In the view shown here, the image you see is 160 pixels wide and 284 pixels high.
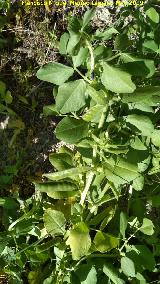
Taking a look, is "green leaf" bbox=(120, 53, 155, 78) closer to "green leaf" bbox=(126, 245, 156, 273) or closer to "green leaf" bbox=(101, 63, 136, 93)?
"green leaf" bbox=(101, 63, 136, 93)

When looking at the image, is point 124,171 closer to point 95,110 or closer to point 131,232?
point 95,110

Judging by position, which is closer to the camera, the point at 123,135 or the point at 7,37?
the point at 123,135

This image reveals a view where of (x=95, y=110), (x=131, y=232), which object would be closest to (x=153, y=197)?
(x=131, y=232)

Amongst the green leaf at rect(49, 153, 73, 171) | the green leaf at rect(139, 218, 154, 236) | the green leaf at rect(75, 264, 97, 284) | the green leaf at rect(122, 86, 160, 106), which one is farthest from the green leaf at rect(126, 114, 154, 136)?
the green leaf at rect(75, 264, 97, 284)

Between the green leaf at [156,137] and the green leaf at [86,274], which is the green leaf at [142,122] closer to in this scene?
the green leaf at [156,137]

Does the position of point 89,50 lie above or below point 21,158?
above

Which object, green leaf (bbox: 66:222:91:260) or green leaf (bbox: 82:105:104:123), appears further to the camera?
green leaf (bbox: 66:222:91:260)

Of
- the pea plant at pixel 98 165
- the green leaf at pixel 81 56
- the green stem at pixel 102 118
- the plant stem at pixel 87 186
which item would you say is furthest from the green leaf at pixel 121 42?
the plant stem at pixel 87 186

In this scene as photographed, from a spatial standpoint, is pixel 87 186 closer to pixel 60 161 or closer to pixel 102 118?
pixel 60 161
